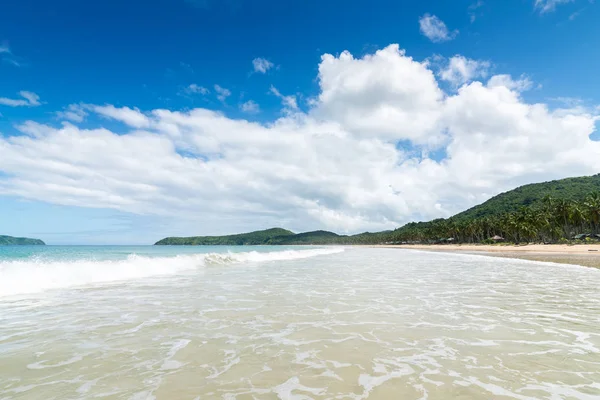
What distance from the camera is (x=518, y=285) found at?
1856 cm

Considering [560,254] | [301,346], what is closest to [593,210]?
[560,254]

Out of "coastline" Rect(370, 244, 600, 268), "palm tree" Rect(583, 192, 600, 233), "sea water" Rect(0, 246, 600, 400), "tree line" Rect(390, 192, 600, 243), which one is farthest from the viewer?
"tree line" Rect(390, 192, 600, 243)

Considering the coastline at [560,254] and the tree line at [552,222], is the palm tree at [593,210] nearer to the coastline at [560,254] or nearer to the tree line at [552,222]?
the tree line at [552,222]

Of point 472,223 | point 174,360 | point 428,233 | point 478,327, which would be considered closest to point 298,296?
point 478,327

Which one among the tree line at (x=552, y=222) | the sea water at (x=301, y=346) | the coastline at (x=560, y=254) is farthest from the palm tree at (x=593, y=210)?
the sea water at (x=301, y=346)

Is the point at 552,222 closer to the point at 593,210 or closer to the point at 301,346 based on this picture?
the point at 593,210

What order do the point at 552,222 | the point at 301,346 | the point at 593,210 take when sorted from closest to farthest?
1. the point at 301,346
2. the point at 593,210
3. the point at 552,222

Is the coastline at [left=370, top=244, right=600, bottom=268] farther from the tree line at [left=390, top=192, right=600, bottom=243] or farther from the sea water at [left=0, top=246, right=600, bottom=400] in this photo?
the sea water at [left=0, top=246, right=600, bottom=400]

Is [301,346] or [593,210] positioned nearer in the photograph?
[301,346]

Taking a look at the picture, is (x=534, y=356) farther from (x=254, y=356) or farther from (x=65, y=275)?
(x=65, y=275)

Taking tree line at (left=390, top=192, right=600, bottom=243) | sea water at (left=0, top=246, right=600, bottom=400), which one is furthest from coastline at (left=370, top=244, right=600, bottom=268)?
sea water at (left=0, top=246, right=600, bottom=400)

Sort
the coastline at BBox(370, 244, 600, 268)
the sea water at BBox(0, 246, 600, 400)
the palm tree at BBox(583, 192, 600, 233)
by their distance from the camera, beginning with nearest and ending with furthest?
the sea water at BBox(0, 246, 600, 400) → the coastline at BBox(370, 244, 600, 268) → the palm tree at BBox(583, 192, 600, 233)

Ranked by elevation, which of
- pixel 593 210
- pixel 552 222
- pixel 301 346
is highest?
pixel 593 210

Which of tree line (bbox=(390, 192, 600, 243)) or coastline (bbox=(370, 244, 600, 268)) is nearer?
coastline (bbox=(370, 244, 600, 268))
